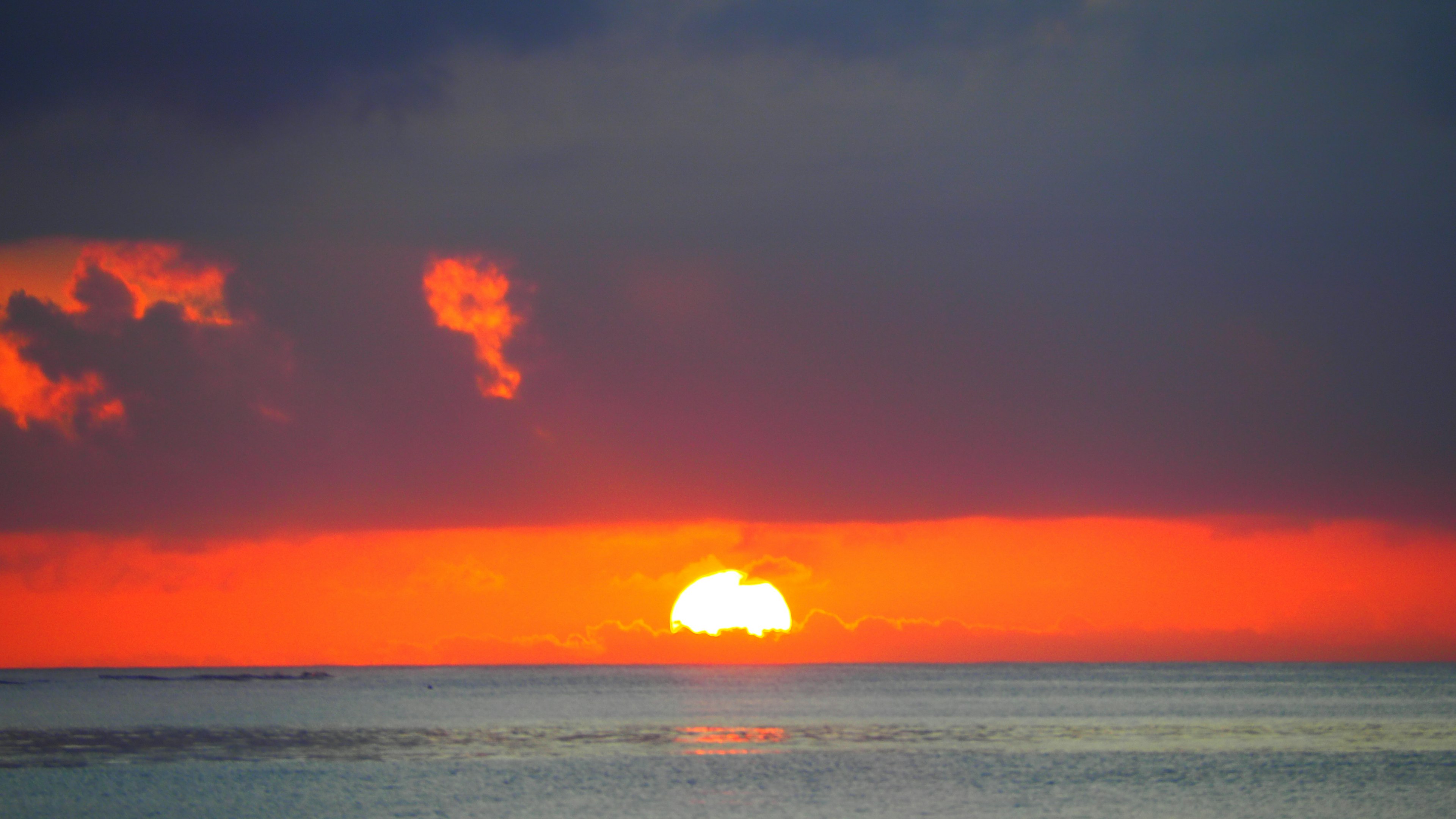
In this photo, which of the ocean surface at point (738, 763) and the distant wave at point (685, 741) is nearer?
the ocean surface at point (738, 763)

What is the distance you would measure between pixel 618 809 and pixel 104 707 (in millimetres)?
120915

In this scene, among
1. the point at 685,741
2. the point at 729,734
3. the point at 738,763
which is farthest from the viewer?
the point at 729,734

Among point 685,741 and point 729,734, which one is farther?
point 729,734

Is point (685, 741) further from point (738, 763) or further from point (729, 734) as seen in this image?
point (738, 763)

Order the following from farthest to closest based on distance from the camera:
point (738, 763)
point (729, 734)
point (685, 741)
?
point (729, 734) → point (685, 741) → point (738, 763)

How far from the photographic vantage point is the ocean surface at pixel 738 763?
5750 cm

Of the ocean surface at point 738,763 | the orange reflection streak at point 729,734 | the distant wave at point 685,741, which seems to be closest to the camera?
the ocean surface at point 738,763

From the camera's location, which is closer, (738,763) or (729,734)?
(738,763)

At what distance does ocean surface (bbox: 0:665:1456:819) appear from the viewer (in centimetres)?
5750

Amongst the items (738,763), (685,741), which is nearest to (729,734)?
(685,741)

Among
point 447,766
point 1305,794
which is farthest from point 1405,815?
point 447,766

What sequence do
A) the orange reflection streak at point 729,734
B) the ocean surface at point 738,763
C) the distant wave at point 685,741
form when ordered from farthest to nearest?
the orange reflection streak at point 729,734
the distant wave at point 685,741
the ocean surface at point 738,763

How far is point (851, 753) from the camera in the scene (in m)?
82.2

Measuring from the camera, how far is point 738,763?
76312mm
